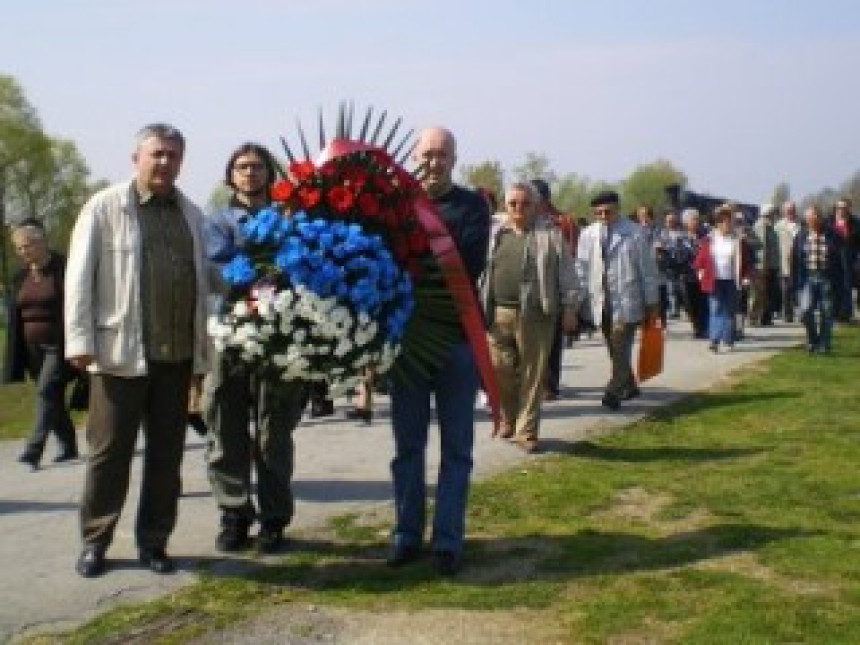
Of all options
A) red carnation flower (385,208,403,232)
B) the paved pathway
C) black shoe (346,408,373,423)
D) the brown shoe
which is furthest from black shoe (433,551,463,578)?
black shoe (346,408,373,423)

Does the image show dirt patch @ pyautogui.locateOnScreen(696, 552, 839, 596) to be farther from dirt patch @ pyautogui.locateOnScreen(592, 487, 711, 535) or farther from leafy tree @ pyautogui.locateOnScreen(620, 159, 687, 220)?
leafy tree @ pyautogui.locateOnScreen(620, 159, 687, 220)

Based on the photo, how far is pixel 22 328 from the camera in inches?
384

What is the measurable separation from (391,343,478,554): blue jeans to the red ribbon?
5.8 inches

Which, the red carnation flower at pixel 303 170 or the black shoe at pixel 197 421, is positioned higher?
the red carnation flower at pixel 303 170

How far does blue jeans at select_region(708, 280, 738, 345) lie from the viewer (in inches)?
640

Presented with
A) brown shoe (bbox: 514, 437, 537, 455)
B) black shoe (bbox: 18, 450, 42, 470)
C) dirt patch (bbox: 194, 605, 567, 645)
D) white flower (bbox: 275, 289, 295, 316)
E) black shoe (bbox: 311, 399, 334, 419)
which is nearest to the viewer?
dirt patch (bbox: 194, 605, 567, 645)

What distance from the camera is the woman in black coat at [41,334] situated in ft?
31.4

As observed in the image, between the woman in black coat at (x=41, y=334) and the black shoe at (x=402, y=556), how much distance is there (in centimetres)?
457

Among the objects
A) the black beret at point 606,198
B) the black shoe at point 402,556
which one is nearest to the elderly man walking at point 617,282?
the black beret at point 606,198

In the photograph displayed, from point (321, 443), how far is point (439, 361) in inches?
165

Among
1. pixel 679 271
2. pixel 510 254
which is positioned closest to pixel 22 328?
pixel 510 254

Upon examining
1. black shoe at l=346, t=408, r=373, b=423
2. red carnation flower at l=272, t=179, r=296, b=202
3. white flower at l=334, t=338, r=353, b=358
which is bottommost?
black shoe at l=346, t=408, r=373, b=423

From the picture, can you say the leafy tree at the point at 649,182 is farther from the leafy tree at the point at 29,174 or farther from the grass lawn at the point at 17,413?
the grass lawn at the point at 17,413

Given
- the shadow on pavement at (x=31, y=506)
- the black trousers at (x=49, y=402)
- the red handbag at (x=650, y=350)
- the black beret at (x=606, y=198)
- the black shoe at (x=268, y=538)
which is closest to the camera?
the black shoe at (x=268, y=538)
